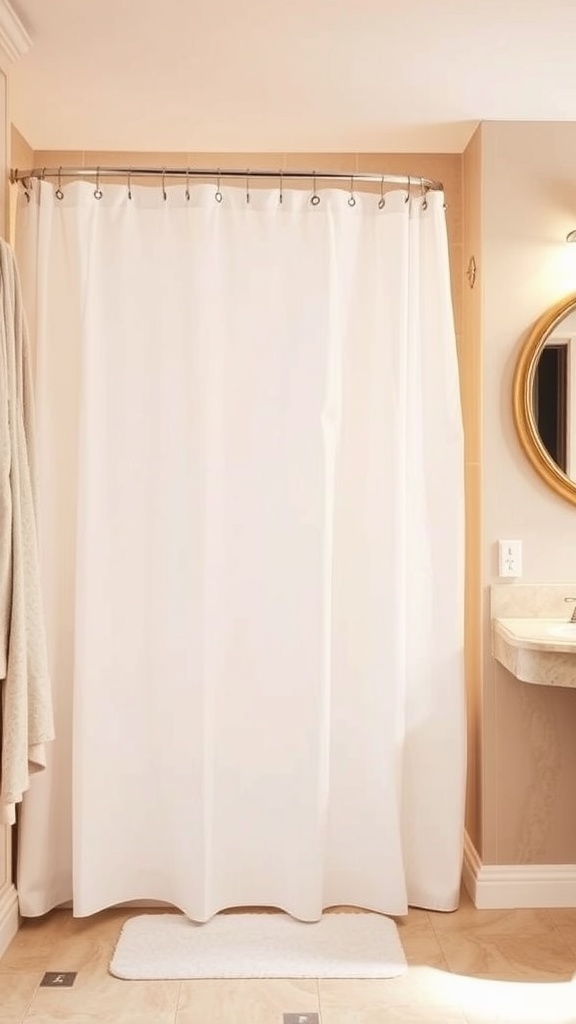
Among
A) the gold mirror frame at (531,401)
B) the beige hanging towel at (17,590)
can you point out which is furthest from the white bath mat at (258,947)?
the gold mirror frame at (531,401)

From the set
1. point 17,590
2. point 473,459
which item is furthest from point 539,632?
point 17,590

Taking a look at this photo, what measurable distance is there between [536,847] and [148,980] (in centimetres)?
129

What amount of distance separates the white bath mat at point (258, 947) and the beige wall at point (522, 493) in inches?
20.5

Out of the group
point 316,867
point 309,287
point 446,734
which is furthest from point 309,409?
point 316,867

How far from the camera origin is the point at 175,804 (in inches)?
119

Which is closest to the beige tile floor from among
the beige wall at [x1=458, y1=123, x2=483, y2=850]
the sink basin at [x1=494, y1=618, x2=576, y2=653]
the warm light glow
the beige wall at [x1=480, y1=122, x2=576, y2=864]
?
the warm light glow

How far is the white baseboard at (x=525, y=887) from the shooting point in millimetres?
3176

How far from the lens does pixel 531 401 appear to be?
10.4 feet

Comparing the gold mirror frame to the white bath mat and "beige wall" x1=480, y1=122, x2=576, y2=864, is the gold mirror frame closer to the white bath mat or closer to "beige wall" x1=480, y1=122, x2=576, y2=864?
"beige wall" x1=480, y1=122, x2=576, y2=864

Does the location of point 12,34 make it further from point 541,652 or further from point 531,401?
point 541,652

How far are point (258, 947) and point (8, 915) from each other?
0.73 metres

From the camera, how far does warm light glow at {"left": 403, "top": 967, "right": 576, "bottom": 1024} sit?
2.53 m

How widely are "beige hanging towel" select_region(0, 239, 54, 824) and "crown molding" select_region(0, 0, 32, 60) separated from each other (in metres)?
0.53

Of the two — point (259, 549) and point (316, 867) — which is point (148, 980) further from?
point (259, 549)
